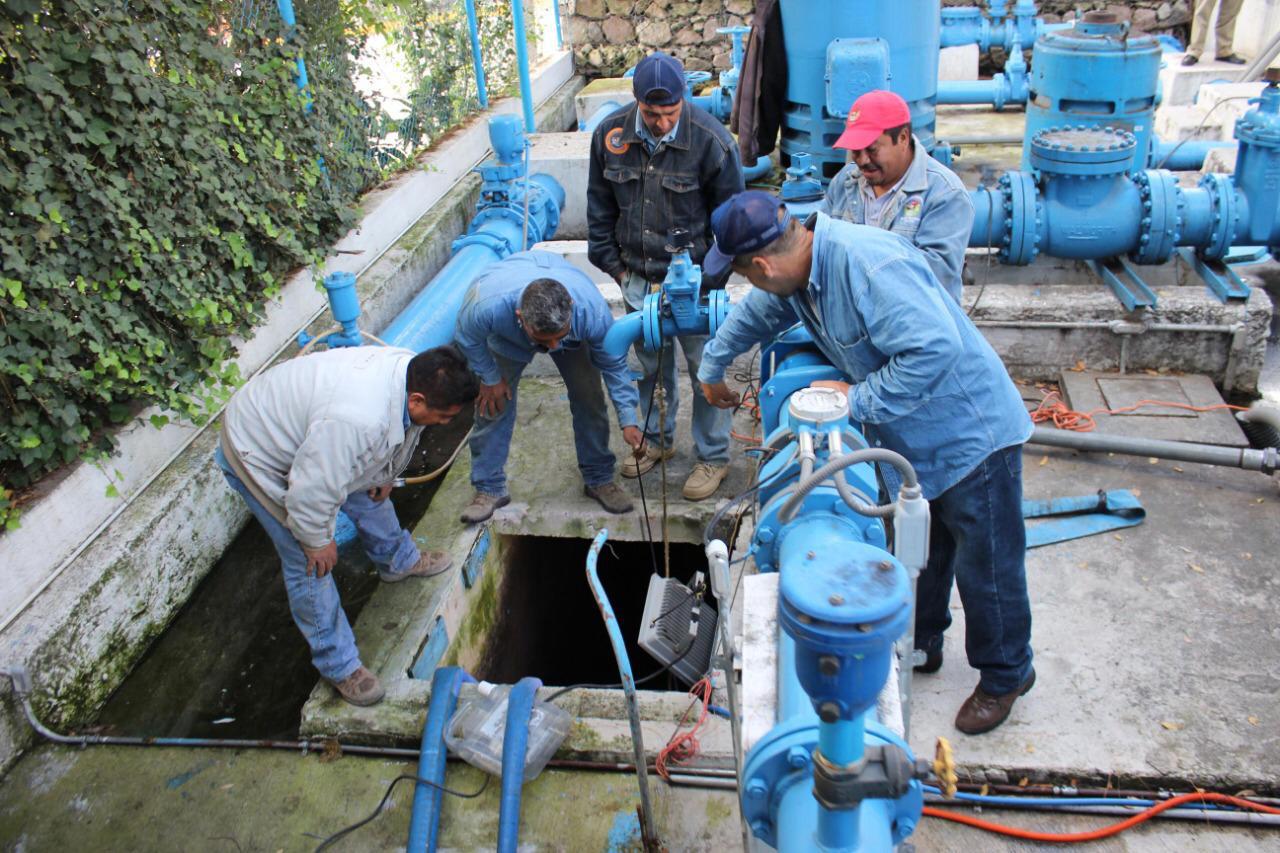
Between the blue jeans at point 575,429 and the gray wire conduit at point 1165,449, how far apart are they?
1977 mm

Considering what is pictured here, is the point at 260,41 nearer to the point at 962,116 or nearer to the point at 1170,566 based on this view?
the point at 1170,566

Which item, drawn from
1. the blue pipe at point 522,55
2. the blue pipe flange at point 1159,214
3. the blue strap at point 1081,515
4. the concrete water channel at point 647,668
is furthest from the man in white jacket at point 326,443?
the blue pipe at point 522,55

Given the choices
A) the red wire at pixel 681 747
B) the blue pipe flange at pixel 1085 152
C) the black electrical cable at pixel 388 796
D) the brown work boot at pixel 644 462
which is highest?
the blue pipe flange at pixel 1085 152

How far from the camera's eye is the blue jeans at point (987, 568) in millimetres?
2717

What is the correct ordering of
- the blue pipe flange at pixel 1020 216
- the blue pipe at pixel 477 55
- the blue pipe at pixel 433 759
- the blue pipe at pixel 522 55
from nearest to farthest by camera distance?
the blue pipe at pixel 433 759
the blue pipe flange at pixel 1020 216
the blue pipe at pixel 477 55
the blue pipe at pixel 522 55

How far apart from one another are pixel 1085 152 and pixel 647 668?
3.63m

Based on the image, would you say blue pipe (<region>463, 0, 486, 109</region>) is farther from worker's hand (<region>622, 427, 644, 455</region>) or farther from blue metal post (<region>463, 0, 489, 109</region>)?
worker's hand (<region>622, 427, 644, 455</region>)

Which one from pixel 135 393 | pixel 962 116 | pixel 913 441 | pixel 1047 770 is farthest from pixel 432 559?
pixel 962 116

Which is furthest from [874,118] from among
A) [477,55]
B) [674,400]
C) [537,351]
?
[477,55]

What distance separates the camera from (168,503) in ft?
13.0

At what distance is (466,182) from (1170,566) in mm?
5579

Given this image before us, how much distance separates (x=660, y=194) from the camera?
4305 millimetres

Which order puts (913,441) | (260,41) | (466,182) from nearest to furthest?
(913,441), (260,41), (466,182)

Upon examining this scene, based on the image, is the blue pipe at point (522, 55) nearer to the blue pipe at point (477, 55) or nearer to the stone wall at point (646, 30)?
the blue pipe at point (477, 55)
